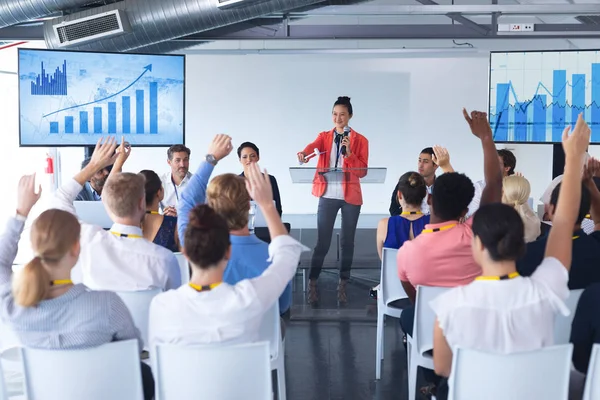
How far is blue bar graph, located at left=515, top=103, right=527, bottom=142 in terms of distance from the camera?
694cm

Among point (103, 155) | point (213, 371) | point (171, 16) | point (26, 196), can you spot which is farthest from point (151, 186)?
point (171, 16)

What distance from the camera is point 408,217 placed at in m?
4.27

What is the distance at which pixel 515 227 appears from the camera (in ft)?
7.09

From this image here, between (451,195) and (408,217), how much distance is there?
1189 mm

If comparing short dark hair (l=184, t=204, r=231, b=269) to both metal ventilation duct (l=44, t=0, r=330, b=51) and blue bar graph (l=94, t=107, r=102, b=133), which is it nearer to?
blue bar graph (l=94, t=107, r=102, b=133)

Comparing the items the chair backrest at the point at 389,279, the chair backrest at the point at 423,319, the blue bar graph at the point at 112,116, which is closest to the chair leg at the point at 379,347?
the chair backrest at the point at 389,279

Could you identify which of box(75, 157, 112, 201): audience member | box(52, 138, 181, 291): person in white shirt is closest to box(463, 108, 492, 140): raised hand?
box(52, 138, 181, 291): person in white shirt

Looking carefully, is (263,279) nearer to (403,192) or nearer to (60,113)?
(403,192)

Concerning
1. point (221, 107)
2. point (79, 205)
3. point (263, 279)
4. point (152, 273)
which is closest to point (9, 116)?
point (221, 107)

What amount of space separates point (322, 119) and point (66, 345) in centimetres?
737

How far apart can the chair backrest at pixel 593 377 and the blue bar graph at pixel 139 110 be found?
17.2 feet

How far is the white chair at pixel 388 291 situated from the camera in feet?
13.0

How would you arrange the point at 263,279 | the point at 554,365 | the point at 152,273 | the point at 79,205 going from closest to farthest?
the point at 554,365 → the point at 263,279 → the point at 152,273 → the point at 79,205

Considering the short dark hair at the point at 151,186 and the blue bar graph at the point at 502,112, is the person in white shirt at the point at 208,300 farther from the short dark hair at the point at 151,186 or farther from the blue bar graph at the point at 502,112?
the blue bar graph at the point at 502,112
